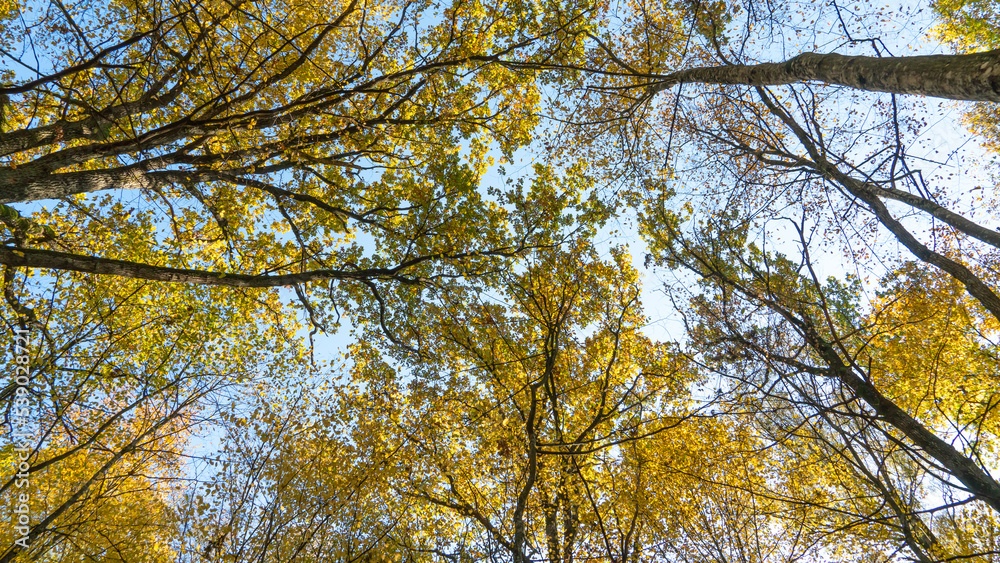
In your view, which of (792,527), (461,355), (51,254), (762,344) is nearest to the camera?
(51,254)

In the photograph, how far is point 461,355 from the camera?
8977mm

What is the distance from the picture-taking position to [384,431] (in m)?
8.49

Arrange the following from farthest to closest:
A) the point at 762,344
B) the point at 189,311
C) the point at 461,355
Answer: the point at 461,355
the point at 189,311
the point at 762,344

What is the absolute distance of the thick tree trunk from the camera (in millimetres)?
2432

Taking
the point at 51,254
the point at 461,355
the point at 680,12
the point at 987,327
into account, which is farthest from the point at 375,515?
the point at 987,327

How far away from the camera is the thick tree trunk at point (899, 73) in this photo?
2.43m

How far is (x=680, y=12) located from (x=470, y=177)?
4593 millimetres

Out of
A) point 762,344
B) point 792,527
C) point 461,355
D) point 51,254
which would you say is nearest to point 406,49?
point 51,254

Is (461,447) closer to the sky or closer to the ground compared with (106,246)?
closer to the ground

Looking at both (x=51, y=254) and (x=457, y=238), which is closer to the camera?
(x=51, y=254)

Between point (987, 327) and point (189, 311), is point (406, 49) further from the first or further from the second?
point (987, 327)

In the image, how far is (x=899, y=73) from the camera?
2.98 metres

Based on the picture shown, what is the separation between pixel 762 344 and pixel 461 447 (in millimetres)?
6236

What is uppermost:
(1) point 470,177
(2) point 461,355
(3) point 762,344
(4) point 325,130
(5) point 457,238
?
(4) point 325,130
